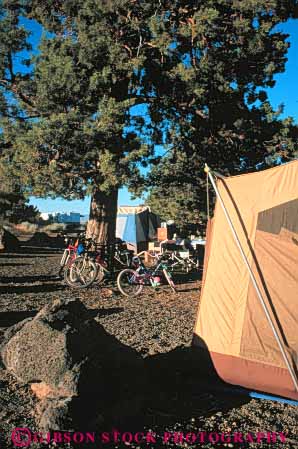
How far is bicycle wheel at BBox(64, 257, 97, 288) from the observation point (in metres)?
10.4

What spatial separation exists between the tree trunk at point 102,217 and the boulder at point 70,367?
26.4 ft

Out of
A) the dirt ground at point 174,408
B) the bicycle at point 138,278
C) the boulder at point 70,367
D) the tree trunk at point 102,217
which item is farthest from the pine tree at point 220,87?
the boulder at point 70,367

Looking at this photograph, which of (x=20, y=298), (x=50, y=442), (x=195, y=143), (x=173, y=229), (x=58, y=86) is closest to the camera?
(x=50, y=442)

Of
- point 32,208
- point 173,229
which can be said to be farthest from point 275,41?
point 32,208

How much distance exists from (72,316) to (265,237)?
2.16 meters

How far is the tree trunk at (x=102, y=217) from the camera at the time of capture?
12320 millimetres

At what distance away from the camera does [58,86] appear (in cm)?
968

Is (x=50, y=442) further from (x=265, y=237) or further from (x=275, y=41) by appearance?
(x=275, y=41)

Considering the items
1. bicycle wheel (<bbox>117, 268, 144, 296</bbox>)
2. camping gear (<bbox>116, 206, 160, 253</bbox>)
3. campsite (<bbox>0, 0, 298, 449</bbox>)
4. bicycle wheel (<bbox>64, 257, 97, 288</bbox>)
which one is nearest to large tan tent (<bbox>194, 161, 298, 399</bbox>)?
campsite (<bbox>0, 0, 298, 449</bbox>)

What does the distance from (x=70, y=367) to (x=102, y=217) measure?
8957 mm

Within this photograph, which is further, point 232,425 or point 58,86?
point 58,86

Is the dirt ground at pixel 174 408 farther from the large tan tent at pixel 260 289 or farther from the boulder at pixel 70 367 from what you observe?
the large tan tent at pixel 260 289

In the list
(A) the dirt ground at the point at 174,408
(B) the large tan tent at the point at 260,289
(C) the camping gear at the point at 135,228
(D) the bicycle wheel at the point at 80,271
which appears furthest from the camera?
(C) the camping gear at the point at 135,228

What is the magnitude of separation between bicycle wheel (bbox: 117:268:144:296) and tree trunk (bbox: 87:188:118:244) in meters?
2.84
